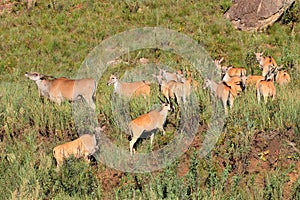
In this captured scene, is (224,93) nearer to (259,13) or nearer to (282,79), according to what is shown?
(282,79)

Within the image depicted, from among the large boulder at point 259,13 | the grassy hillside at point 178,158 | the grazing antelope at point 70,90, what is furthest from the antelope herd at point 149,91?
the large boulder at point 259,13

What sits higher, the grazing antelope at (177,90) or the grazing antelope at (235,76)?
the grazing antelope at (177,90)

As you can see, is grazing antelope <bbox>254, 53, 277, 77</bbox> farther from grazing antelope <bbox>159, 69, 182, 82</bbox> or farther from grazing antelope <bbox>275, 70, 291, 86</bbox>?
grazing antelope <bbox>159, 69, 182, 82</bbox>

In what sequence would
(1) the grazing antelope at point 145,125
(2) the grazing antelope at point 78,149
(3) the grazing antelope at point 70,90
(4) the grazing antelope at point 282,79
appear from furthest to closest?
(4) the grazing antelope at point 282,79
(3) the grazing antelope at point 70,90
(1) the grazing antelope at point 145,125
(2) the grazing antelope at point 78,149

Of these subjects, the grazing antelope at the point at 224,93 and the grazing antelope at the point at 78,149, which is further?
the grazing antelope at the point at 224,93

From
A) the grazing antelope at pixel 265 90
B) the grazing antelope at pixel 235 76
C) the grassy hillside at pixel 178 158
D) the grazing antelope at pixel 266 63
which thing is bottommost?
the grazing antelope at pixel 266 63

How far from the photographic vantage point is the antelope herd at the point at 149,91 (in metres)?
8.49

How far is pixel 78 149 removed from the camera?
8328 millimetres

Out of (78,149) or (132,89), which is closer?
(78,149)

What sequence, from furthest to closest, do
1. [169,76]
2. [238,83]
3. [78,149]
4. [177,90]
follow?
1. [169,76]
2. [238,83]
3. [177,90]
4. [78,149]

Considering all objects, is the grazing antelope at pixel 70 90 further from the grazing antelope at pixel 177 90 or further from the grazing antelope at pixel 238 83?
the grazing antelope at pixel 238 83

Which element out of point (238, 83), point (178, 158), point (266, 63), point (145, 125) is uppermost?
point (145, 125)

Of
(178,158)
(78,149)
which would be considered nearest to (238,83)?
(178,158)

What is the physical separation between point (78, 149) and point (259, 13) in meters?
14.4
